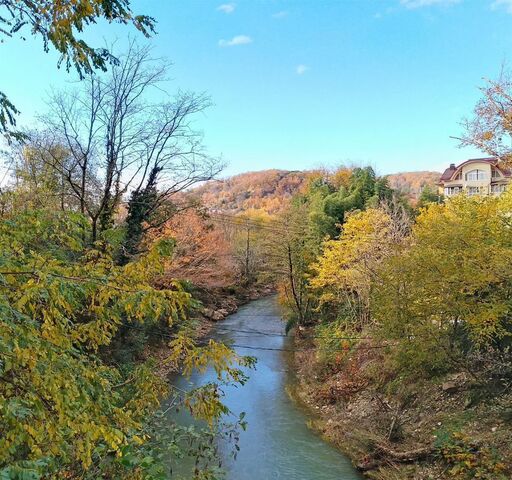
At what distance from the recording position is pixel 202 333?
21.0m

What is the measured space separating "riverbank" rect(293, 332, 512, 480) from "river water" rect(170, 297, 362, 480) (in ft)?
1.72

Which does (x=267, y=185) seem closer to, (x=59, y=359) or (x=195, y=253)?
(x=195, y=253)

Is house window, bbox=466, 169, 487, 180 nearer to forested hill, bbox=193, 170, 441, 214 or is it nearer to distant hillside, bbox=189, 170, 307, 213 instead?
distant hillside, bbox=189, 170, 307, 213

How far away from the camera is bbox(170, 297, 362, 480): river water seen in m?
8.78

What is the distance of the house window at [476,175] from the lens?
124 ft

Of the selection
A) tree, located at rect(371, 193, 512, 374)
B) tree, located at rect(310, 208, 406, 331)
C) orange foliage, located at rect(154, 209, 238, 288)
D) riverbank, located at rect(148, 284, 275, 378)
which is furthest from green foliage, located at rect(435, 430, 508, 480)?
orange foliage, located at rect(154, 209, 238, 288)

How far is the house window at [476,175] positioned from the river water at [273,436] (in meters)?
28.7

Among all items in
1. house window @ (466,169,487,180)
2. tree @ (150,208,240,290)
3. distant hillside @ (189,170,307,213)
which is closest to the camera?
tree @ (150,208,240,290)

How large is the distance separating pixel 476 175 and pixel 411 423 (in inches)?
1339

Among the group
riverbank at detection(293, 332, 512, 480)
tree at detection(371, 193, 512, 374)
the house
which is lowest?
riverbank at detection(293, 332, 512, 480)

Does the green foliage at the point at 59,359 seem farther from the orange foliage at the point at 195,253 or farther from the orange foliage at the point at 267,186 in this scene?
the orange foliage at the point at 267,186

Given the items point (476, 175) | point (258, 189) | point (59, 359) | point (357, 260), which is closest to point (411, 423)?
point (357, 260)

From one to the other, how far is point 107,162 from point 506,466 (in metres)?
11.9

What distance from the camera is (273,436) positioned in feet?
34.2
